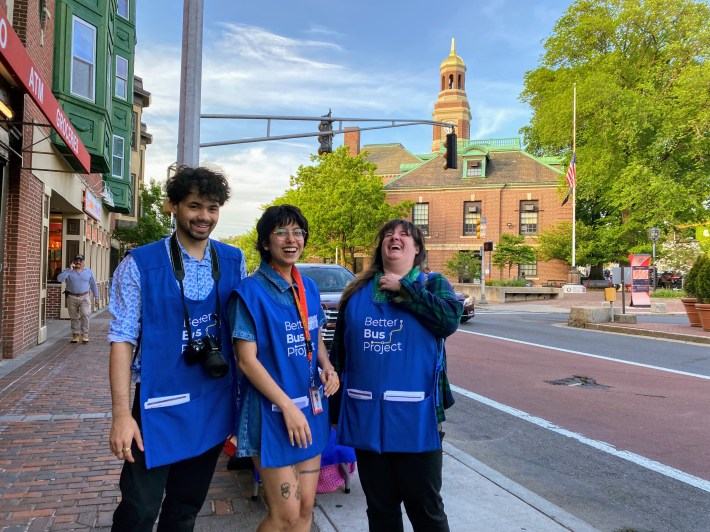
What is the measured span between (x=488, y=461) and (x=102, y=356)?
764 centimetres

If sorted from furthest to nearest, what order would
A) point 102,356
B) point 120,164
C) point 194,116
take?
point 120,164
point 102,356
point 194,116

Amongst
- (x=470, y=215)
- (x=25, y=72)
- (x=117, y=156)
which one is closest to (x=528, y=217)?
(x=470, y=215)

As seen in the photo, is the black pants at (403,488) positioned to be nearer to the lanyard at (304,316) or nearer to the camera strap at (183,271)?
the lanyard at (304,316)

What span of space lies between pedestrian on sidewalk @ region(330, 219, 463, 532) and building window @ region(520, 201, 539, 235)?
1730 inches

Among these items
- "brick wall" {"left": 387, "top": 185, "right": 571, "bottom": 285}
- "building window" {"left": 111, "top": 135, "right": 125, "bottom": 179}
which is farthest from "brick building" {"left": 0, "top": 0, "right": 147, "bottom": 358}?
"brick wall" {"left": 387, "top": 185, "right": 571, "bottom": 285}

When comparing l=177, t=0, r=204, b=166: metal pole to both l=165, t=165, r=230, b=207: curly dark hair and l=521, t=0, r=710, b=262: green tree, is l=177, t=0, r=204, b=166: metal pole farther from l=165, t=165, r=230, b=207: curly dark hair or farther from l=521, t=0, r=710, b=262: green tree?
l=521, t=0, r=710, b=262: green tree

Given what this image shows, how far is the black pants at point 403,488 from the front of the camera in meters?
2.52

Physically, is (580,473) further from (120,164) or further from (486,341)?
(120,164)

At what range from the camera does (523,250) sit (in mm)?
38438

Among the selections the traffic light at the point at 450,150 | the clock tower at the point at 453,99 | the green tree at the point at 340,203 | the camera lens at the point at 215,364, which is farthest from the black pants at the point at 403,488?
the clock tower at the point at 453,99

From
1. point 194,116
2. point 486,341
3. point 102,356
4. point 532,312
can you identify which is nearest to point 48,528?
point 194,116

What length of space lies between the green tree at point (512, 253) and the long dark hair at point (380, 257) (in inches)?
1459

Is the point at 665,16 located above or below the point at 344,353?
above

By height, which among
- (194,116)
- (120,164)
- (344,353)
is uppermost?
(120,164)
